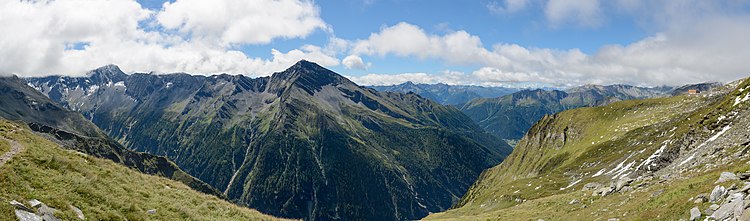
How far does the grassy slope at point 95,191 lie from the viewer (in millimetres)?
20609

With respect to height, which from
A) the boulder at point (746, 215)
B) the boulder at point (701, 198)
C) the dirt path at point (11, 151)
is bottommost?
the boulder at point (701, 198)

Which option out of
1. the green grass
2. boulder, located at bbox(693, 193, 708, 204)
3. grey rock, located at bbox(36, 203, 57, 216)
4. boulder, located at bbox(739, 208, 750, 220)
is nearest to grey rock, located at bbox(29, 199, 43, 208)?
grey rock, located at bbox(36, 203, 57, 216)

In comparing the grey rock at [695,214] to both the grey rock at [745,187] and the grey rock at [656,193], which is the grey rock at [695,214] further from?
the grey rock at [656,193]

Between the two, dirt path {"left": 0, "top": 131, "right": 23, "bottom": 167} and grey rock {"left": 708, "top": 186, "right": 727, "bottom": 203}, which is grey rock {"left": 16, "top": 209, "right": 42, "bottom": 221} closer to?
dirt path {"left": 0, "top": 131, "right": 23, "bottom": 167}

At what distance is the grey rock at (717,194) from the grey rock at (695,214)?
4.58ft

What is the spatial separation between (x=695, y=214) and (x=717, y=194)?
231 cm

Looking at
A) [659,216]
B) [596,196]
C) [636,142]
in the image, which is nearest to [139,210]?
[659,216]

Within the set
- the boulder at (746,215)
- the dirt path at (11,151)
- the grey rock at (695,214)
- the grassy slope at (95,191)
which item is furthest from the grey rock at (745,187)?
the dirt path at (11,151)

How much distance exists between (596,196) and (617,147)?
405 ft

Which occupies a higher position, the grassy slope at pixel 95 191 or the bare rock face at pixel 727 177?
the bare rock face at pixel 727 177

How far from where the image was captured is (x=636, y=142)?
140500 mm

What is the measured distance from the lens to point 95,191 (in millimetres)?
23750

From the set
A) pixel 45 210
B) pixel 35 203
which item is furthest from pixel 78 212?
pixel 35 203

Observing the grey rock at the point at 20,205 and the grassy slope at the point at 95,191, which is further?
the grassy slope at the point at 95,191
